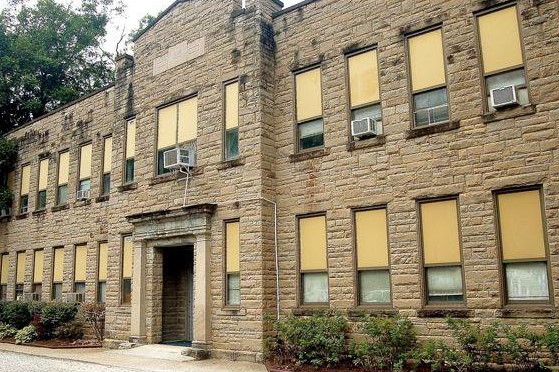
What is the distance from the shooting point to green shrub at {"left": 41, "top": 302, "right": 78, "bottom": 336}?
17.3 meters

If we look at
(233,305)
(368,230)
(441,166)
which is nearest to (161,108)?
(233,305)

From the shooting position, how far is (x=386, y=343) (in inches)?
411

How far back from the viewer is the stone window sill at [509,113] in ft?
32.9

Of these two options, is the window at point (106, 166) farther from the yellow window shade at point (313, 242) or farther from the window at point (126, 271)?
the yellow window shade at point (313, 242)

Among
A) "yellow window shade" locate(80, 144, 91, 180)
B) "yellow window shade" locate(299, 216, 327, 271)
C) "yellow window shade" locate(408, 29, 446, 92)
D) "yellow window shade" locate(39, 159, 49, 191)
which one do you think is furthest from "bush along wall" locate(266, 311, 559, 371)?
"yellow window shade" locate(39, 159, 49, 191)

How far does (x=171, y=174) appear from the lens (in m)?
14.8

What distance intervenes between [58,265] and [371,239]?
13120mm

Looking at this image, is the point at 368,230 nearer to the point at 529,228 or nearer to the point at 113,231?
the point at 529,228

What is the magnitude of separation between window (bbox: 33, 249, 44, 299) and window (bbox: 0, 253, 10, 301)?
202 centimetres

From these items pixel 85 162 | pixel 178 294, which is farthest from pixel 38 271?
pixel 178 294

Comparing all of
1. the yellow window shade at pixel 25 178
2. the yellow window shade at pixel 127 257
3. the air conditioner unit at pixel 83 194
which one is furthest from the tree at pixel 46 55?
the yellow window shade at pixel 127 257

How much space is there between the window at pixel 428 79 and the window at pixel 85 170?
1251 cm

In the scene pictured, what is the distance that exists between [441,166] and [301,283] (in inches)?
161

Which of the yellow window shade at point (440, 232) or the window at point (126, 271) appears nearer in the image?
the yellow window shade at point (440, 232)
